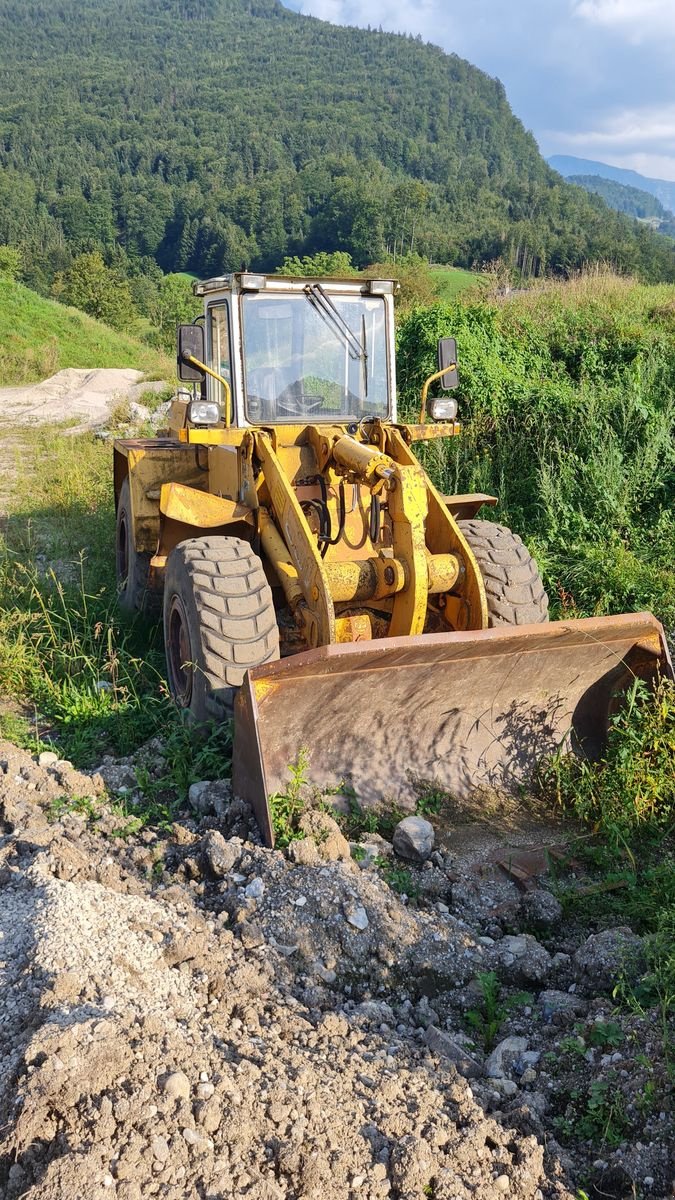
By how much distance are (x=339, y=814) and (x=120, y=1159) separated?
2221mm

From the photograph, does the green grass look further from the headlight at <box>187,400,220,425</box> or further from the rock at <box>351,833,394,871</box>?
the rock at <box>351,833,394,871</box>

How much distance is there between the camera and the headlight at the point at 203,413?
517 centimetres

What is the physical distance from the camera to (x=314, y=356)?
5.70m

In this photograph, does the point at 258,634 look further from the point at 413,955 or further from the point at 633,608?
the point at 633,608

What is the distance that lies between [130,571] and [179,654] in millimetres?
1756

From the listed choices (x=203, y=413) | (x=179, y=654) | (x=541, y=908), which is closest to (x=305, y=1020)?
(x=541, y=908)

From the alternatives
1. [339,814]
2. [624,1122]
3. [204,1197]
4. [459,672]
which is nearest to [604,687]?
[459,672]

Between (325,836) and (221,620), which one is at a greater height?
(221,620)

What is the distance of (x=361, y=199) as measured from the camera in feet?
260

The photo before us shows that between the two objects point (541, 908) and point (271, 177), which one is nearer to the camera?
point (541, 908)

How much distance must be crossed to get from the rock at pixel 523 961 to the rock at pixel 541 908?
0.61ft

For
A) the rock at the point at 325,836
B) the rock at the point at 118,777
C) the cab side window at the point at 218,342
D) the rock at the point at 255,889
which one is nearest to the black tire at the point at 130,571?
the cab side window at the point at 218,342

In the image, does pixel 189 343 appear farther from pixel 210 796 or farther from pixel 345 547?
pixel 210 796

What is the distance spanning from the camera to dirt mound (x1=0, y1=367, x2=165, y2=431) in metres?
18.0
